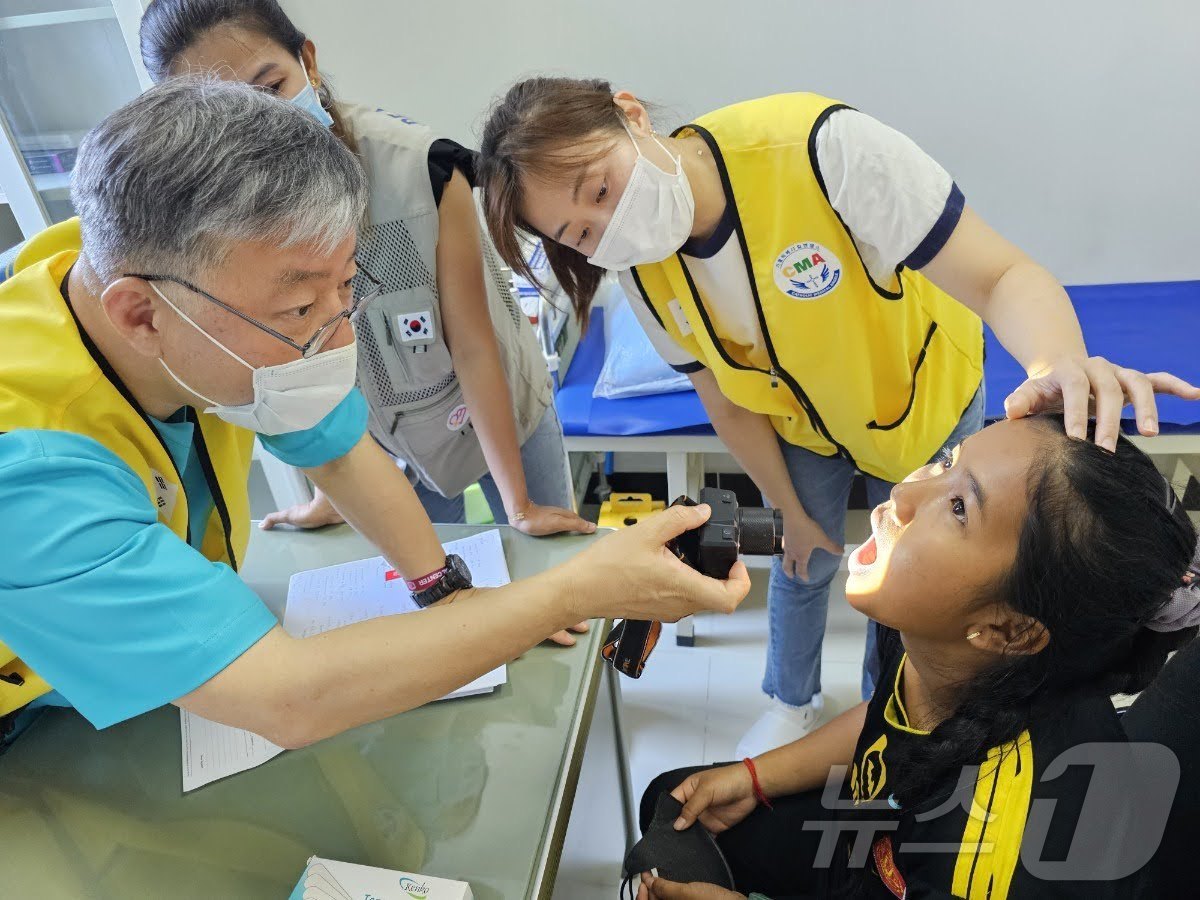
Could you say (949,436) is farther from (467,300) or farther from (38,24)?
(38,24)

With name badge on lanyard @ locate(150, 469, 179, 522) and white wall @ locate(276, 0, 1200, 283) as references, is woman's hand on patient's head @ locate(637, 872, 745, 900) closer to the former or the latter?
name badge on lanyard @ locate(150, 469, 179, 522)

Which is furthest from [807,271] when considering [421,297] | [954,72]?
[954,72]

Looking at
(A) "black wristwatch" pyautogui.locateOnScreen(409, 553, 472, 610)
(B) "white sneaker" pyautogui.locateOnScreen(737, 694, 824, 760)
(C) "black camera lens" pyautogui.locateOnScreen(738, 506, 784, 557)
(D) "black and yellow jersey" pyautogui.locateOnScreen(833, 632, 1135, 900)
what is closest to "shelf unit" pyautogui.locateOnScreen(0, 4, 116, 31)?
(A) "black wristwatch" pyautogui.locateOnScreen(409, 553, 472, 610)

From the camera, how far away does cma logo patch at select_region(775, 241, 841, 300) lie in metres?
1.24

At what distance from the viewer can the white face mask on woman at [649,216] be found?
1197mm

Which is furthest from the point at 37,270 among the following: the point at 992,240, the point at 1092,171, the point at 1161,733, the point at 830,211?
the point at 1092,171

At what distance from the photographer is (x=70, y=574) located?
76 centimetres

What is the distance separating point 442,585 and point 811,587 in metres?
0.93

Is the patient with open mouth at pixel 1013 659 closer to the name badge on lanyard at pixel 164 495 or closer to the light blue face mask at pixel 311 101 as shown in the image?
the name badge on lanyard at pixel 164 495

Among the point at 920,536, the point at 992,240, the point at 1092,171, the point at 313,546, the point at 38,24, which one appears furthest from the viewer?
the point at 1092,171

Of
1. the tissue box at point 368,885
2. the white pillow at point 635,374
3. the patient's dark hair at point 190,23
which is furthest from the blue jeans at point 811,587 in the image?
the patient's dark hair at point 190,23

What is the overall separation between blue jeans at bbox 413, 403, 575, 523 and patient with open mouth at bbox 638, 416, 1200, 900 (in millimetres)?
844

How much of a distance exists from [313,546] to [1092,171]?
2.66 m

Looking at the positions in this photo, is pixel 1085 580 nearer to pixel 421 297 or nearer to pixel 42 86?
pixel 421 297
